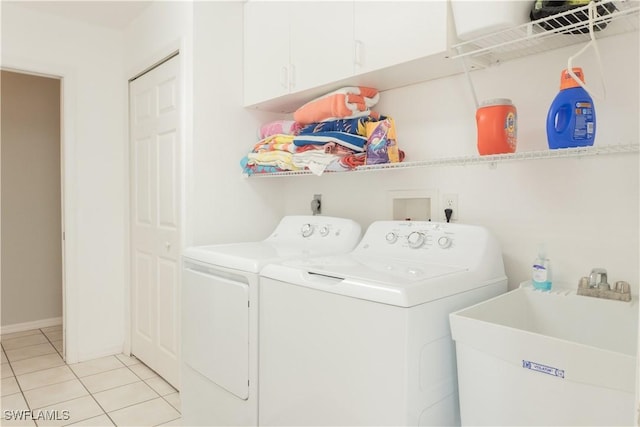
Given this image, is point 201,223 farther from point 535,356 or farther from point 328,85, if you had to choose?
point 535,356

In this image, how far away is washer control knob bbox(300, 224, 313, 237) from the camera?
2.15 m

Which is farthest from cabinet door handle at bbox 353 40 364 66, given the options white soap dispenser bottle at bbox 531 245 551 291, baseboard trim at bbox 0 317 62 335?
baseboard trim at bbox 0 317 62 335

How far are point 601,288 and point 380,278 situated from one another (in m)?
0.70

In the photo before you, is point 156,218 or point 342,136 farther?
point 156,218

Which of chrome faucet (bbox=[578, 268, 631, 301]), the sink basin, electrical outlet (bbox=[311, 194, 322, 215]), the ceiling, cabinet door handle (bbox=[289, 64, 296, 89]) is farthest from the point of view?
the ceiling

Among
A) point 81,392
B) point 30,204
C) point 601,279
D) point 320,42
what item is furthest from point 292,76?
point 30,204

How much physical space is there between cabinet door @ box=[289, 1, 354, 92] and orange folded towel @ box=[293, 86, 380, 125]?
3.1 inches

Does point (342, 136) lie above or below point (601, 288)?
above

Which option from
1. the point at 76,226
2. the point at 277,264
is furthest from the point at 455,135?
the point at 76,226

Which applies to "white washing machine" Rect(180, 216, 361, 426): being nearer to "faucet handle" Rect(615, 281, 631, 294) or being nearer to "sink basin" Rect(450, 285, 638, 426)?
"sink basin" Rect(450, 285, 638, 426)

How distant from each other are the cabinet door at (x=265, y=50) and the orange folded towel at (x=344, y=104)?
210 millimetres

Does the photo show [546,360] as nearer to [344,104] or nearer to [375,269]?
[375,269]

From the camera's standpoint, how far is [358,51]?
5.73 feet

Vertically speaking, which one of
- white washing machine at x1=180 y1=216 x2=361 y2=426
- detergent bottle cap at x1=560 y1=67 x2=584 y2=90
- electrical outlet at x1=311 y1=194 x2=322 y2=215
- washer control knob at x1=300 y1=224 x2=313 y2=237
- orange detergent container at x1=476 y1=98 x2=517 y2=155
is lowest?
white washing machine at x1=180 y1=216 x2=361 y2=426
